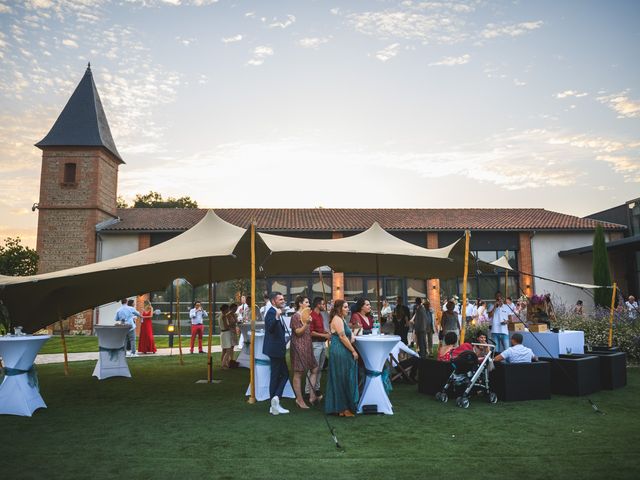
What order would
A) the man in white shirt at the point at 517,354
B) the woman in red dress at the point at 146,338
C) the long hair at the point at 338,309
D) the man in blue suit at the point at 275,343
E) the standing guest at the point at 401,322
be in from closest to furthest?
the long hair at the point at 338,309 < the man in blue suit at the point at 275,343 < the man in white shirt at the point at 517,354 < the standing guest at the point at 401,322 < the woman in red dress at the point at 146,338

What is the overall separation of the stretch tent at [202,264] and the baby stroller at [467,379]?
2.22 metres

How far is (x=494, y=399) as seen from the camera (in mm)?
6617

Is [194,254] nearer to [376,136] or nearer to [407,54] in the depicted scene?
[407,54]

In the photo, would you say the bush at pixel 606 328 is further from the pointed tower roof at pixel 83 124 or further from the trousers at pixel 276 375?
the pointed tower roof at pixel 83 124

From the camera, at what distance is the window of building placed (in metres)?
24.3

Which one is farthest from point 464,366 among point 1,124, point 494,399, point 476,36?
point 1,124

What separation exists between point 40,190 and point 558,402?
999 inches

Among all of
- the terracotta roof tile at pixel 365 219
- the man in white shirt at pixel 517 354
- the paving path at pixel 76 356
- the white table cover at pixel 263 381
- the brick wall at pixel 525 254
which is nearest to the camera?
the man in white shirt at pixel 517 354

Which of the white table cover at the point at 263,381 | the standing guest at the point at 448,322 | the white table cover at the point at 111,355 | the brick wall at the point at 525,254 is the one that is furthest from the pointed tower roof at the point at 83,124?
the brick wall at the point at 525,254

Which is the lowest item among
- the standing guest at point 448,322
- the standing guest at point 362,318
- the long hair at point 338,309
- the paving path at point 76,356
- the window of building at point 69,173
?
the paving path at point 76,356

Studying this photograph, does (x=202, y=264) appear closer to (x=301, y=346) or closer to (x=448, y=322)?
(x=301, y=346)

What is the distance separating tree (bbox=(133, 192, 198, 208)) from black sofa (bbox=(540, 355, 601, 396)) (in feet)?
135

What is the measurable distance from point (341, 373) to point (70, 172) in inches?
927

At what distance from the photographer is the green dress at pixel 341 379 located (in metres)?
5.89
